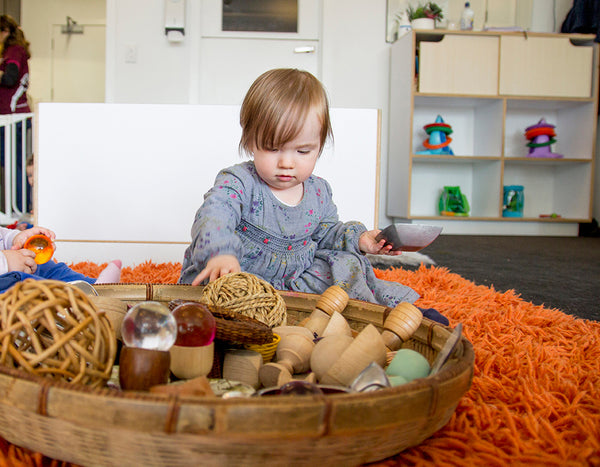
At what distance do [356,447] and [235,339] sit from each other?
174 millimetres

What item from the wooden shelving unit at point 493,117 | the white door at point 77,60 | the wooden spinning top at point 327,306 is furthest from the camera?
the white door at point 77,60

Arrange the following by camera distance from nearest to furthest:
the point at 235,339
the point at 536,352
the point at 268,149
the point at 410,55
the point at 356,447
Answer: the point at 356,447 → the point at 235,339 → the point at 536,352 → the point at 268,149 → the point at 410,55

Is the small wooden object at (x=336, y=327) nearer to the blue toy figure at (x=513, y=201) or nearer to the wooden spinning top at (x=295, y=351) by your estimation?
the wooden spinning top at (x=295, y=351)

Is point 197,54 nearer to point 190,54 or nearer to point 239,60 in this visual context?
point 190,54

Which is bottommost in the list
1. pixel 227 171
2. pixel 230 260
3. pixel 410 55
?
pixel 230 260

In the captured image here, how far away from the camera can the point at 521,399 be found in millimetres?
518

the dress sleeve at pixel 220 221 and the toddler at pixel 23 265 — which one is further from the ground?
the dress sleeve at pixel 220 221

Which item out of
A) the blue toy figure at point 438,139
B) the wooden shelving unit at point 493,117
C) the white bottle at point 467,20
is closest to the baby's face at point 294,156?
the wooden shelving unit at point 493,117

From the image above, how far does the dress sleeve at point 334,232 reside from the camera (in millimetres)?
1012

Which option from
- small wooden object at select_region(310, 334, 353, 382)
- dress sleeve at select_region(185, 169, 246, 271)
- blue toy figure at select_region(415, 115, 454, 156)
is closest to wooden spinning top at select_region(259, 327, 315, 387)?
small wooden object at select_region(310, 334, 353, 382)

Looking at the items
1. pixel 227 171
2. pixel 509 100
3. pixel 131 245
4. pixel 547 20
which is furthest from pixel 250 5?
pixel 227 171

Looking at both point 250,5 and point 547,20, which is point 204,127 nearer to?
point 250,5

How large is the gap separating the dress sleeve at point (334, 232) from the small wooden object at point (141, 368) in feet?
2.19

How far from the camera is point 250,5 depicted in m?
3.12
